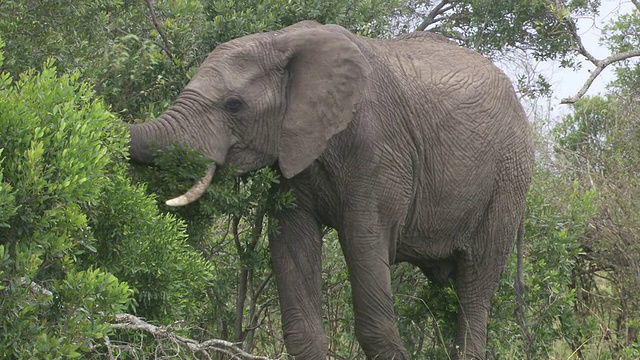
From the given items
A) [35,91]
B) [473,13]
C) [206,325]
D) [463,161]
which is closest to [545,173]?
[463,161]

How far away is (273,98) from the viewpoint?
638 cm

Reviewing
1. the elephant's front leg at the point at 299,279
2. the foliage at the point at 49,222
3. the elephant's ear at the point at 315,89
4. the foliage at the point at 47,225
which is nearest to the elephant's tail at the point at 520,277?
the elephant's front leg at the point at 299,279

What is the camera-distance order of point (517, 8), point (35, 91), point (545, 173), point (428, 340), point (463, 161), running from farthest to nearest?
point (517, 8) < point (545, 173) < point (428, 340) < point (463, 161) < point (35, 91)

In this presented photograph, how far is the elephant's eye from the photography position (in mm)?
6184

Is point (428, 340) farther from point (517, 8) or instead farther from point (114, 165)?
point (517, 8)

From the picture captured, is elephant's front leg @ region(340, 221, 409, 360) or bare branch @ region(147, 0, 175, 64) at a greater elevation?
bare branch @ region(147, 0, 175, 64)

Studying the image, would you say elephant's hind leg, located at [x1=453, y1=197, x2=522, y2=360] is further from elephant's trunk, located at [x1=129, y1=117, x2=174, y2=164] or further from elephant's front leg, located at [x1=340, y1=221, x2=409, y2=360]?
elephant's trunk, located at [x1=129, y1=117, x2=174, y2=164]

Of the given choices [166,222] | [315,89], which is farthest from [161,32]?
[166,222]

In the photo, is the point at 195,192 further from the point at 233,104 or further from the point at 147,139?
the point at 233,104

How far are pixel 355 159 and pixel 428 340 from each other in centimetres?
288

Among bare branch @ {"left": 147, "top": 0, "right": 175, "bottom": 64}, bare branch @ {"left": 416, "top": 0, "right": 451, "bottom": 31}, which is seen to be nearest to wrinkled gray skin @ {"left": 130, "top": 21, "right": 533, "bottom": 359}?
bare branch @ {"left": 147, "top": 0, "right": 175, "bottom": 64}

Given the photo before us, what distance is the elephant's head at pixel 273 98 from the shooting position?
6.10 metres

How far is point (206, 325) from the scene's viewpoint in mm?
7598

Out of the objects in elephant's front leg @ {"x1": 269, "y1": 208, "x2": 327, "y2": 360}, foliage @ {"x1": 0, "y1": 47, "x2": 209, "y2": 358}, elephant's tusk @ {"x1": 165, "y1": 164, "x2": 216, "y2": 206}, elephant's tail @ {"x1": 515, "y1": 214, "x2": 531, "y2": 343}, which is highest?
foliage @ {"x1": 0, "y1": 47, "x2": 209, "y2": 358}
